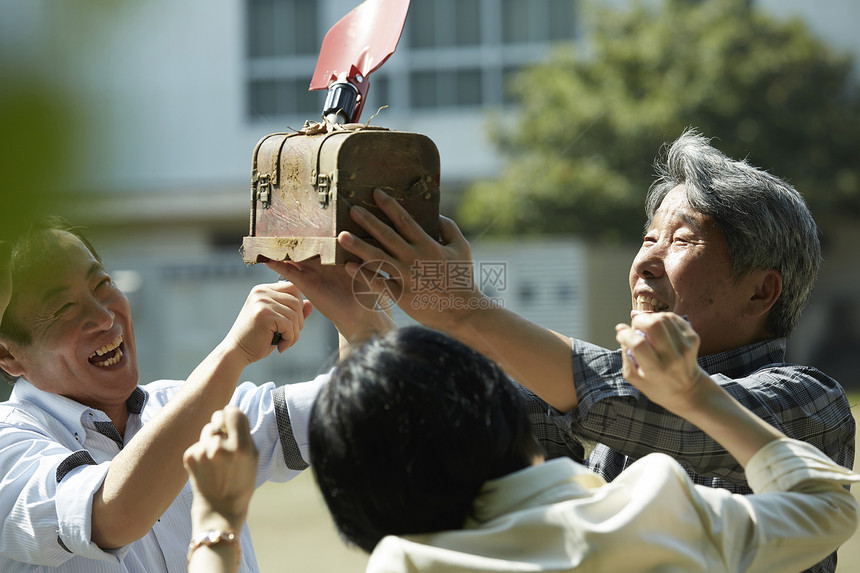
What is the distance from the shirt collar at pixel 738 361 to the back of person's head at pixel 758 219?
0.32 ft

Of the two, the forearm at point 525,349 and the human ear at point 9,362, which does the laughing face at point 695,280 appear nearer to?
the forearm at point 525,349

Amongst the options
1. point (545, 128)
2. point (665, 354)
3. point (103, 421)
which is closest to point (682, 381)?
point (665, 354)

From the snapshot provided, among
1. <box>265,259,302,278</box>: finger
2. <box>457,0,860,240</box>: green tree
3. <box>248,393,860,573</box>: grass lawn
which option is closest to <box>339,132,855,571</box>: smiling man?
<box>265,259,302,278</box>: finger

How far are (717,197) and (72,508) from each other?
5.09 feet

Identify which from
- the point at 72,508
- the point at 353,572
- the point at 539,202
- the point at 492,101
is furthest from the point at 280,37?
the point at 72,508

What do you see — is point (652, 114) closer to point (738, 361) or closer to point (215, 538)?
point (738, 361)

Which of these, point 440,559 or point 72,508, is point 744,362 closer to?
point 440,559

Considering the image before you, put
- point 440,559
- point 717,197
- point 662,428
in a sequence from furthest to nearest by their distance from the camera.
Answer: point 717,197
point 662,428
point 440,559

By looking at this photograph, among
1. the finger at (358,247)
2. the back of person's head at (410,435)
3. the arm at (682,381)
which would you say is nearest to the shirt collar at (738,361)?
the arm at (682,381)

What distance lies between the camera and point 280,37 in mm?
12211

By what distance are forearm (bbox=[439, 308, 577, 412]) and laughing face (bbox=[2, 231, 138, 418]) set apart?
0.98 metres

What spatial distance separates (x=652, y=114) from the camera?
10.8 metres

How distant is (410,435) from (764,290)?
1.20 m

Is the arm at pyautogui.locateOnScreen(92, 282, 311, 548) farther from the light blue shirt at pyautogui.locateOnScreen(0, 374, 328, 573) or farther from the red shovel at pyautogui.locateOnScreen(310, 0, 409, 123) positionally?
the red shovel at pyautogui.locateOnScreen(310, 0, 409, 123)
